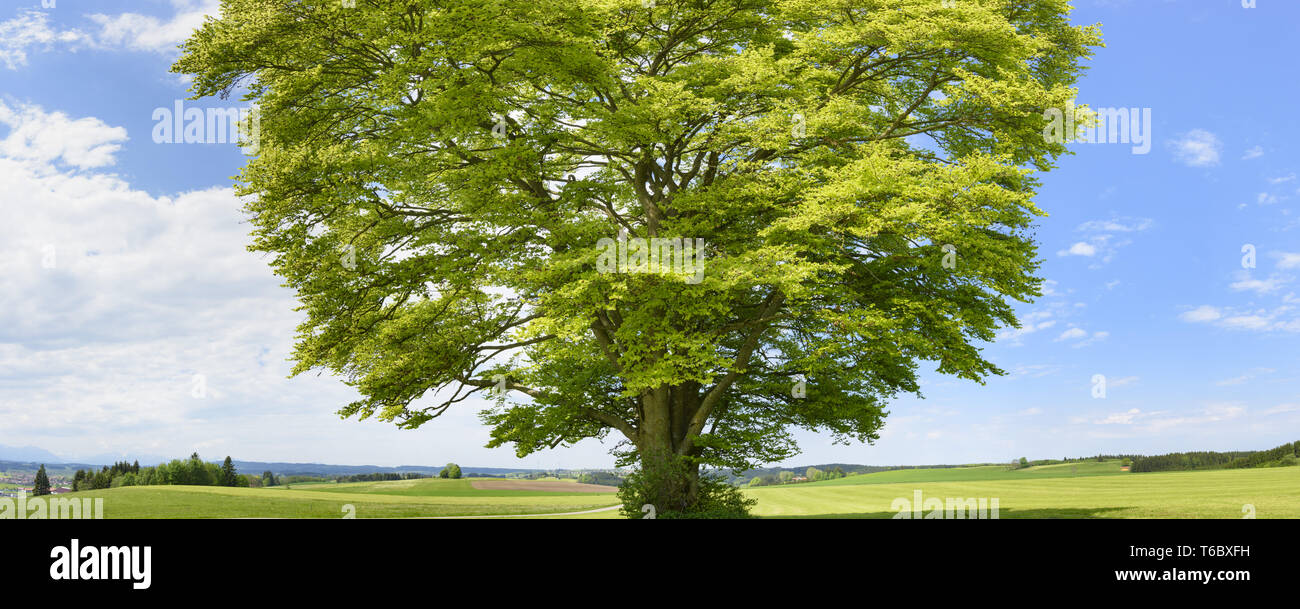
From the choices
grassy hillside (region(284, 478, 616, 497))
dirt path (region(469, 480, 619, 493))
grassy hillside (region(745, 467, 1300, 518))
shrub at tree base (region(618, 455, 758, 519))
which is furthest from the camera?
dirt path (region(469, 480, 619, 493))

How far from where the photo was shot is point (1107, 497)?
22312mm

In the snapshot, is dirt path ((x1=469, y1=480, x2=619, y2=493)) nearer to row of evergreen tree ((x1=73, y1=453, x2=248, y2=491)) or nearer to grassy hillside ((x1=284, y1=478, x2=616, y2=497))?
grassy hillside ((x1=284, y1=478, x2=616, y2=497))

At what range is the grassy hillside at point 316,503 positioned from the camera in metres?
21.0

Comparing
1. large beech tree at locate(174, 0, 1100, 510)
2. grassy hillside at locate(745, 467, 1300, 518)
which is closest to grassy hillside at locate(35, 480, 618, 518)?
large beech tree at locate(174, 0, 1100, 510)

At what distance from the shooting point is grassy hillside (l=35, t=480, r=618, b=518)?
21031 millimetres

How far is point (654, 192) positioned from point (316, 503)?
14342mm

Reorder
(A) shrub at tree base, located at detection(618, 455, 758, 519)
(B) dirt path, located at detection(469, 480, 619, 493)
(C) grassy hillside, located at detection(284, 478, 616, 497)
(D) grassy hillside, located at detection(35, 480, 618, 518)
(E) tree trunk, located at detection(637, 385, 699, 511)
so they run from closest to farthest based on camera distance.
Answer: (A) shrub at tree base, located at detection(618, 455, 758, 519), (E) tree trunk, located at detection(637, 385, 699, 511), (D) grassy hillside, located at detection(35, 480, 618, 518), (C) grassy hillside, located at detection(284, 478, 616, 497), (B) dirt path, located at detection(469, 480, 619, 493)

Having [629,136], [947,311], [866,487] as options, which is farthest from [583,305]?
[866,487]

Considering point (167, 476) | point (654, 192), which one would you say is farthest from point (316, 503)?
point (654, 192)

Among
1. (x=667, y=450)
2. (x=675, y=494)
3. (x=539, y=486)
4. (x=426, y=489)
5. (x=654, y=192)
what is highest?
(x=654, y=192)

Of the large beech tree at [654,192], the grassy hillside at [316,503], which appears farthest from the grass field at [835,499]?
the large beech tree at [654,192]

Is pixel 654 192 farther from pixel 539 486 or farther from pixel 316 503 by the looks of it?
pixel 539 486

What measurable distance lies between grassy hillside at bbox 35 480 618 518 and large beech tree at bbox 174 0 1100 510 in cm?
437

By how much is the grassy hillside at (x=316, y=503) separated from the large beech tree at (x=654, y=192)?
4.37m
